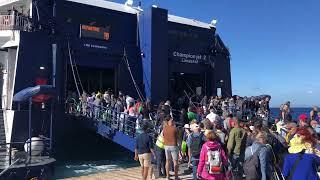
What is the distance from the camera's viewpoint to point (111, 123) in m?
18.1

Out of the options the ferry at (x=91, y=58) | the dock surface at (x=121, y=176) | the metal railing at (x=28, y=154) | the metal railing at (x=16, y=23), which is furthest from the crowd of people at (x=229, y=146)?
the metal railing at (x=16, y=23)

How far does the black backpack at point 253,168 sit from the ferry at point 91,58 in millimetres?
8084

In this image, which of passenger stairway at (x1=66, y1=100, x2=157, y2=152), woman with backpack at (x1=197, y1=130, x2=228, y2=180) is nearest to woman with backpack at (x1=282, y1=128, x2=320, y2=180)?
woman with backpack at (x1=197, y1=130, x2=228, y2=180)

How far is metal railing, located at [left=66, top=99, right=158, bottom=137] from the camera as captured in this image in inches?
687

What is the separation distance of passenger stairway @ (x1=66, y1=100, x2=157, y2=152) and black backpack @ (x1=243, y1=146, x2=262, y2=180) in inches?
320

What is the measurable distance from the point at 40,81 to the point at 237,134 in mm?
11033

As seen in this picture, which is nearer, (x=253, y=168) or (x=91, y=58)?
(x=253, y=168)

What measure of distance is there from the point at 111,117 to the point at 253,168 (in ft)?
34.5

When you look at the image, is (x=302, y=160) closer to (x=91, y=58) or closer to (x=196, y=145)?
(x=196, y=145)

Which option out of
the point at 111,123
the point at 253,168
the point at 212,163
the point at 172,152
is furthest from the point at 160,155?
the point at 111,123

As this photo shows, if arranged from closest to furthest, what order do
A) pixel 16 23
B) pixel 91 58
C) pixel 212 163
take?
1. pixel 212 163
2. pixel 16 23
3. pixel 91 58

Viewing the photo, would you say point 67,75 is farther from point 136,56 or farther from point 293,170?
point 293,170

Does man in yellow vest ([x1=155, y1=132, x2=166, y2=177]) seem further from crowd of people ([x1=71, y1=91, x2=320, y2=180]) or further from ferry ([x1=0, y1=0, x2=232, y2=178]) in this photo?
ferry ([x1=0, y1=0, x2=232, y2=178])

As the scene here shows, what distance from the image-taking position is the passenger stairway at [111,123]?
17.3 m
